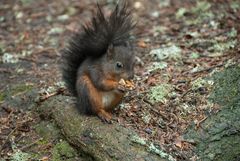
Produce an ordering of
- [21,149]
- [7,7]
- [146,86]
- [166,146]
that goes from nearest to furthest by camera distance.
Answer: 1. [166,146]
2. [21,149]
3. [146,86]
4. [7,7]

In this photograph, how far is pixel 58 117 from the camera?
4.46 metres

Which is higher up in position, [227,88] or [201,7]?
[201,7]

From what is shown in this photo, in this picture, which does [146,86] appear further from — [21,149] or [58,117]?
[21,149]


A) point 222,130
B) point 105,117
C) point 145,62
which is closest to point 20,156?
point 105,117

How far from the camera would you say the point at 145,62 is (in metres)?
5.57

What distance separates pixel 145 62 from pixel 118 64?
134cm

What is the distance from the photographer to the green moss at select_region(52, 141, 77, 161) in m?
4.14

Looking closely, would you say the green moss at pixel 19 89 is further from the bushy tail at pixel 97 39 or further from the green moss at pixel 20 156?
the green moss at pixel 20 156

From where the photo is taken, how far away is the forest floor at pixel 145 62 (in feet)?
14.1

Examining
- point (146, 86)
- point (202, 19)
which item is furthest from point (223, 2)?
point (146, 86)

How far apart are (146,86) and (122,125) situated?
0.81 metres

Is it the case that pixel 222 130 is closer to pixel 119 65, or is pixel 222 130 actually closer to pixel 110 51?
pixel 119 65

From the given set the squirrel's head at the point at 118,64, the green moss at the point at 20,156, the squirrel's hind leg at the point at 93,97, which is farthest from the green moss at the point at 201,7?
the green moss at the point at 20,156

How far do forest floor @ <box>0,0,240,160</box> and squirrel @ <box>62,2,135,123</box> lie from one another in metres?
0.25
